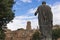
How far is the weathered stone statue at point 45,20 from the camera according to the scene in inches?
617

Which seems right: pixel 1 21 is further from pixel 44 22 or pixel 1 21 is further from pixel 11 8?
pixel 44 22

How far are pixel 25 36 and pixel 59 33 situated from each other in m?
25.1

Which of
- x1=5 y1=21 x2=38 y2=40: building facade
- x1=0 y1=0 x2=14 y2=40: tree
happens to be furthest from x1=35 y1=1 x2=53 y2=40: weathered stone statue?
x1=5 y1=21 x2=38 y2=40: building facade

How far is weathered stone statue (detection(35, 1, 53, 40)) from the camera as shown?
1566cm

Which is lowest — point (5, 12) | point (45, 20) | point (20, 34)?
point (20, 34)

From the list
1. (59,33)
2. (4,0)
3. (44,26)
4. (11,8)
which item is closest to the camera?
(44,26)

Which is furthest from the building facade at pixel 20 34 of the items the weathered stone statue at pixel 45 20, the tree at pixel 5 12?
the weathered stone statue at pixel 45 20

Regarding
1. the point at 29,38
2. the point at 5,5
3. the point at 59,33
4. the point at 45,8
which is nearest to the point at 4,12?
the point at 5,5

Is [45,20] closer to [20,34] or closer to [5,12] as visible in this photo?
[5,12]

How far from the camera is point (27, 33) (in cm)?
11281

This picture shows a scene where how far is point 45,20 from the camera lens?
15914mm

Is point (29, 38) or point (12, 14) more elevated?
point (12, 14)

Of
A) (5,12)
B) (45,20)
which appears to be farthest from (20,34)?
(45,20)

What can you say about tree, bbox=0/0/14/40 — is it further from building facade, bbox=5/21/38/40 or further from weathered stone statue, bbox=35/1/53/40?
building facade, bbox=5/21/38/40
